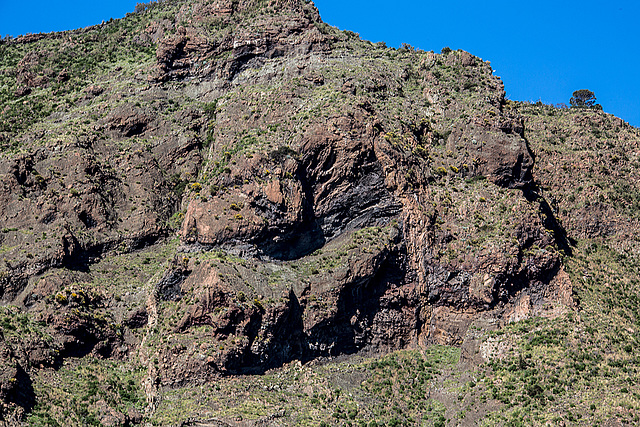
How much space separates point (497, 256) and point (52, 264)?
147 feet

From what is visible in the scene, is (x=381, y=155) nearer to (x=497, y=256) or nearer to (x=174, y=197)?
(x=497, y=256)

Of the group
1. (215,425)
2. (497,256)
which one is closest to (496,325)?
(497,256)

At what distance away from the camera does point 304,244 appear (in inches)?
3752

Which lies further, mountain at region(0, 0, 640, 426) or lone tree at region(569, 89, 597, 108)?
lone tree at region(569, 89, 597, 108)

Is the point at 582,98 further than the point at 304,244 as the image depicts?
Yes

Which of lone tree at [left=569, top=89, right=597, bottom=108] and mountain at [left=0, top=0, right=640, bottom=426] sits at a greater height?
lone tree at [left=569, top=89, right=597, bottom=108]

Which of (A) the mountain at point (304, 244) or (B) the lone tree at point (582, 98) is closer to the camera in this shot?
(A) the mountain at point (304, 244)

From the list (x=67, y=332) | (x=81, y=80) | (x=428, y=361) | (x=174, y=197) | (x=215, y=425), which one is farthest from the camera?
(x=81, y=80)

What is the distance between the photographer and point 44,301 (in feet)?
285

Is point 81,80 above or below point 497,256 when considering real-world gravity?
above

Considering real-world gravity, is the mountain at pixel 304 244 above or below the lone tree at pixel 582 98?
below

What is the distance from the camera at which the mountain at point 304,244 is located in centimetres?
8388

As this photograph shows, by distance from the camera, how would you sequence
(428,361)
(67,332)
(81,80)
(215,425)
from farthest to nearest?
(81,80), (428,361), (67,332), (215,425)

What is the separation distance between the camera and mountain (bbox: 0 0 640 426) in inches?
3302
